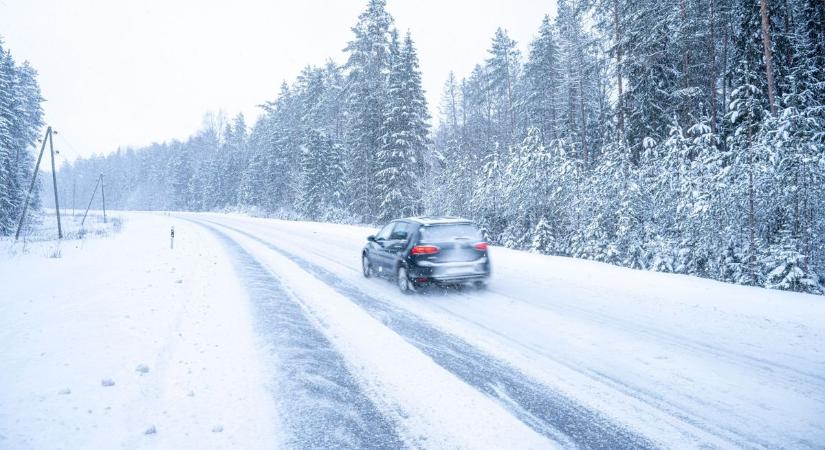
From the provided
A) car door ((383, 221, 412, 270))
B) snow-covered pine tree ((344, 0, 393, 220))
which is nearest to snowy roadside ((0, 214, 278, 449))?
car door ((383, 221, 412, 270))

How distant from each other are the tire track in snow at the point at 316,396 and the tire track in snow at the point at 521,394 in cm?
111

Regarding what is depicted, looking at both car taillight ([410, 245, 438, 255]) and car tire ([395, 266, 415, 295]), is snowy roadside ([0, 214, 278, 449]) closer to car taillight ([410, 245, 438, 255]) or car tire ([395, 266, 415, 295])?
car tire ([395, 266, 415, 295])

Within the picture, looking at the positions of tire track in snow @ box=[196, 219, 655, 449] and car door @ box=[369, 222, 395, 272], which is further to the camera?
car door @ box=[369, 222, 395, 272]

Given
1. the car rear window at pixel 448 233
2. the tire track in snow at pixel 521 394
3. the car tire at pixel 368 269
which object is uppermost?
the car rear window at pixel 448 233

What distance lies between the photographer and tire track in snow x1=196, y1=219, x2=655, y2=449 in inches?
127

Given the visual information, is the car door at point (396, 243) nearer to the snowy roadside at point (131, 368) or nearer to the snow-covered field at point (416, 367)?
the snow-covered field at point (416, 367)

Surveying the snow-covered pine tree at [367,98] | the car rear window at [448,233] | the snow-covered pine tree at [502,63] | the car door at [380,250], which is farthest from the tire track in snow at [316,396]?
the snow-covered pine tree at [502,63]

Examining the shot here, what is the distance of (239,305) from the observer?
7984 mm

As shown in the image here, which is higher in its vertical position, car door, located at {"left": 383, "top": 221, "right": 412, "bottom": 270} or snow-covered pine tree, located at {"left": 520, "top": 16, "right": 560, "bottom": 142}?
snow-covered pine tree, located at {"left": 520, "top": 16, "right": 560, "bottom": 142}

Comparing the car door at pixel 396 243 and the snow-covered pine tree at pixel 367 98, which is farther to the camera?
the snow-covered pine tree at pixel 367 98

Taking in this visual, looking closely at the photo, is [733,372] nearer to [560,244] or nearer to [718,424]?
[718,424]

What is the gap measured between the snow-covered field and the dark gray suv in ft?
1.52

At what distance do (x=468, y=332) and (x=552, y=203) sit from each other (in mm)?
12380

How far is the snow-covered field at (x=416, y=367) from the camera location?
335 cm
